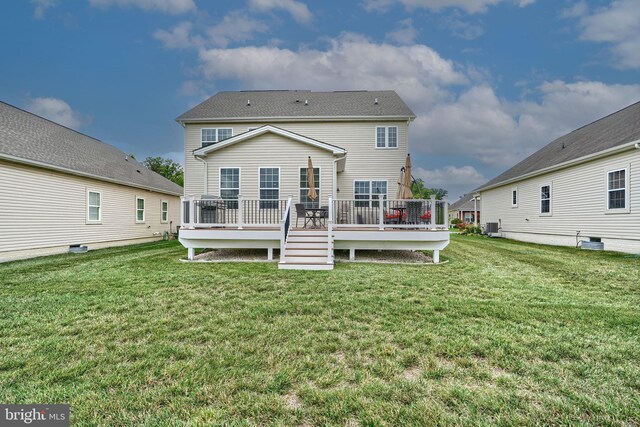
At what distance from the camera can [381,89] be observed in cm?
1917

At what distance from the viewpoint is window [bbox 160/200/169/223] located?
19181 millimetres

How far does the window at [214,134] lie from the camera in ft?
52.6

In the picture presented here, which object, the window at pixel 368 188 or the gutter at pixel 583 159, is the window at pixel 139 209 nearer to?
the window at pixel 368 188

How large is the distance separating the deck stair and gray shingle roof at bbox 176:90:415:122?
858 cm

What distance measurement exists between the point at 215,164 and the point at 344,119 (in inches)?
292

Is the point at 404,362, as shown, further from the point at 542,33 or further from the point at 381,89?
the point at 542,33

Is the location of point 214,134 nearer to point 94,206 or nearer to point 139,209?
point 139,209

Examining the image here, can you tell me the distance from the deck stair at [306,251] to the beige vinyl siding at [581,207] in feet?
36.2

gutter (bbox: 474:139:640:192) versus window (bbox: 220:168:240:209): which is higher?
gutter (bbox: 474:139:640:192)

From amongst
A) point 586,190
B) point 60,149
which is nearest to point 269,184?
point 60,149

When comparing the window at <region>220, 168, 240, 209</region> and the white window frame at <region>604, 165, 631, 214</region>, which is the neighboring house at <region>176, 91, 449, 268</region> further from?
the white window frame at <region>604, 165, 631, 214</region>

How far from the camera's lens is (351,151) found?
15.4 m

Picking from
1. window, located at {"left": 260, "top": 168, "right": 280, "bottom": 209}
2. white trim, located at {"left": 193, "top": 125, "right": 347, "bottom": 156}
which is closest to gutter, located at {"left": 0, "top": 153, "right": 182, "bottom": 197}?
white trim, located at {"left": 193, "top": 125, "right": 347, "bottom": 156}

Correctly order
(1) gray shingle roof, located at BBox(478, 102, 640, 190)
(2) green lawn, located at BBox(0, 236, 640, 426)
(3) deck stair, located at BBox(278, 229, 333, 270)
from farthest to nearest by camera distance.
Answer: (1) gray shingle roof, located at BBox(478, 102, 640, 190)
(3) deck stair, located at BBox(278, 229, 333, 270)
(2) green lawn, located at BBox(0, 236, 640, 426)
